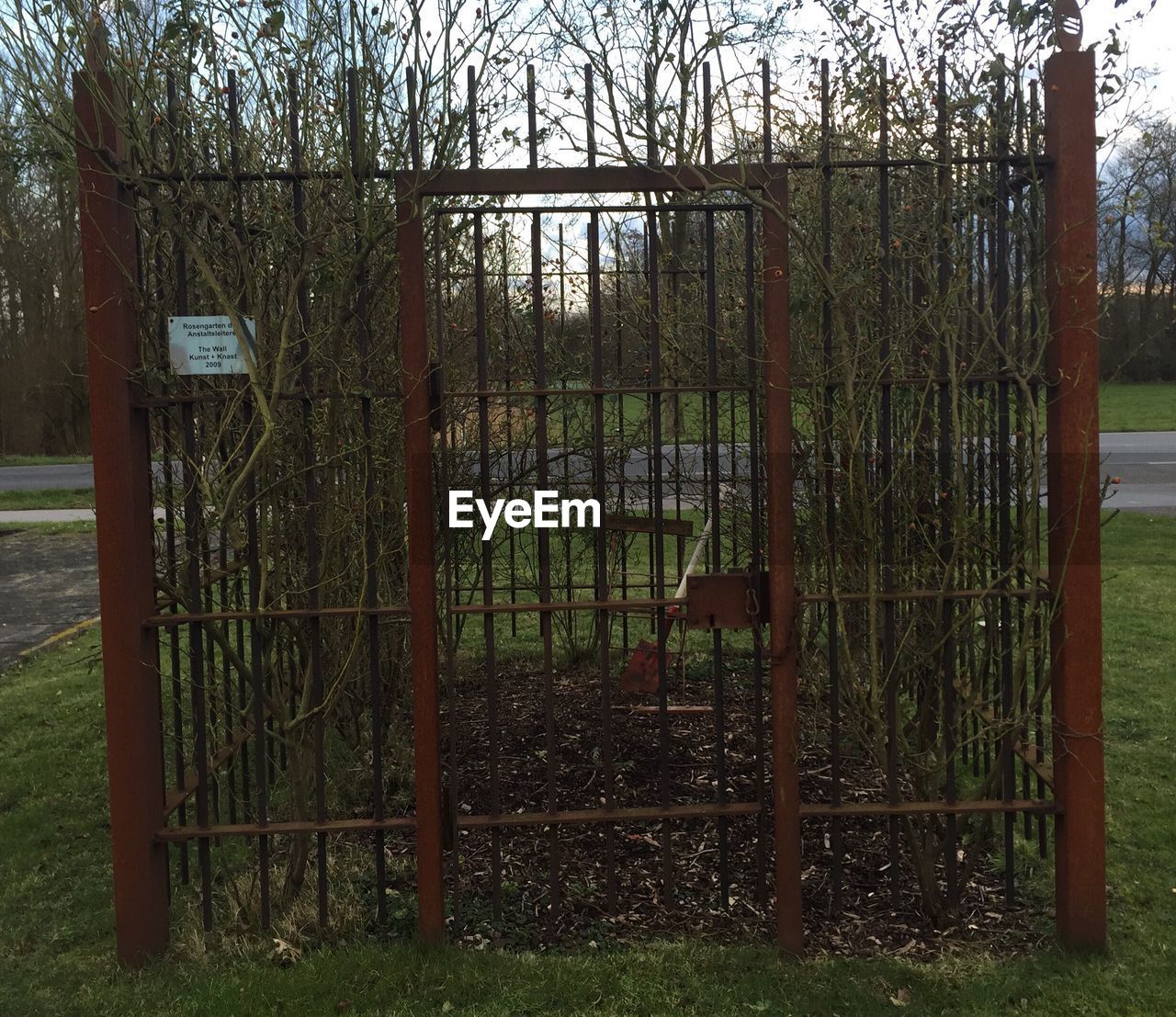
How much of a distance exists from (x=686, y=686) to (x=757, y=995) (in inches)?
139

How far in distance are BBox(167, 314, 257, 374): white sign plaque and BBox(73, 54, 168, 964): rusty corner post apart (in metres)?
0.13

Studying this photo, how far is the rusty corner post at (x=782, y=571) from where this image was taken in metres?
3.41

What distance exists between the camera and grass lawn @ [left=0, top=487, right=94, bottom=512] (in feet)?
57.9

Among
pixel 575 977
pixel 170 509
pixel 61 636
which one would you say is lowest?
pixel 575 977

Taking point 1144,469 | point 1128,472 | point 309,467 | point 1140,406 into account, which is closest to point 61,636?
point 309,467

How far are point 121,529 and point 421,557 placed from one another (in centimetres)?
97

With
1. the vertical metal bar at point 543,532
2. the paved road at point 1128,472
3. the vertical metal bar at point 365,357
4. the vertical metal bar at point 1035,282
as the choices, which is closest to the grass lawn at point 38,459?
the paved road at point 1128,472

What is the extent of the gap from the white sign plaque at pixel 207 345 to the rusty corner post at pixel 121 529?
0.13 m

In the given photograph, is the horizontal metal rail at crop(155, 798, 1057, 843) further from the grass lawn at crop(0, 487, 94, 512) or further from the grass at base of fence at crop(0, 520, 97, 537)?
the grass lawn at crop(0, 487, 94, 512)

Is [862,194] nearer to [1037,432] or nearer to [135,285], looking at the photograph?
[1037,432]

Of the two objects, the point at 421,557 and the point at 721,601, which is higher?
the point at 421,557

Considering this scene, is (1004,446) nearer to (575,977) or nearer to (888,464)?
(888,464)

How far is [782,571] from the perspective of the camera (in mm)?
3500

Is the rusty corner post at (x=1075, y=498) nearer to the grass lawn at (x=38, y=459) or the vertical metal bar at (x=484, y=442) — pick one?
the vertical metal bar at (x=484, y=442)
